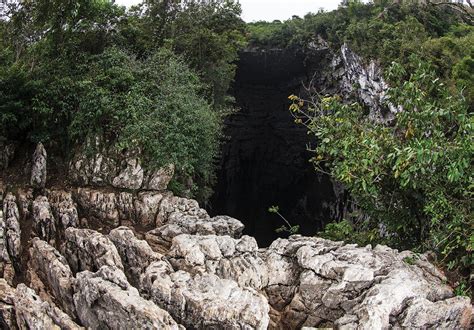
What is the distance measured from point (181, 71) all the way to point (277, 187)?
47.1 feet

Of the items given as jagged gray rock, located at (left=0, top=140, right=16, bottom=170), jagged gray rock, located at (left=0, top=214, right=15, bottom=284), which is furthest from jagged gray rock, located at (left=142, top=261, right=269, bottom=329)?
jagged gray rock, located at (left=0, top=140, right=16, bottom=170)

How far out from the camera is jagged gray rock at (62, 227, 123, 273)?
277 inches

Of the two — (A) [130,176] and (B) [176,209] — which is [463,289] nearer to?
(B) [176,209]

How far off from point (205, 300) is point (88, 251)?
273 cm

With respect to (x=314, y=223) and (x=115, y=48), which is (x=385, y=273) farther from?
(x=314, y=223)

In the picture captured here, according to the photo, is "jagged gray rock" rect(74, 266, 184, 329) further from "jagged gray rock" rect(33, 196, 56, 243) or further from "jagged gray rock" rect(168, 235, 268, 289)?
"jagged gray rock" rect(33, 196, 56, 243)

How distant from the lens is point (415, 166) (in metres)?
5.98

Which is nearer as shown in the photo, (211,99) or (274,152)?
(211,99)

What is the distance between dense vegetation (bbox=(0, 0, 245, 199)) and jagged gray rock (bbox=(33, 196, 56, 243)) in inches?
79.9

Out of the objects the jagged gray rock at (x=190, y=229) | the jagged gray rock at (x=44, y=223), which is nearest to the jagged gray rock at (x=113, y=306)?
the jagged gray rock at (x=190, y=229)

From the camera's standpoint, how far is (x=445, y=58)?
511 inches

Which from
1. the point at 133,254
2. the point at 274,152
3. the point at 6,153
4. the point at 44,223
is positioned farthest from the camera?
the point at 274,152

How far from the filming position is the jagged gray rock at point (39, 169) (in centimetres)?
930

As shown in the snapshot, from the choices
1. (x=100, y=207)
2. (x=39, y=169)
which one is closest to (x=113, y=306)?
(x=100, y=207)
